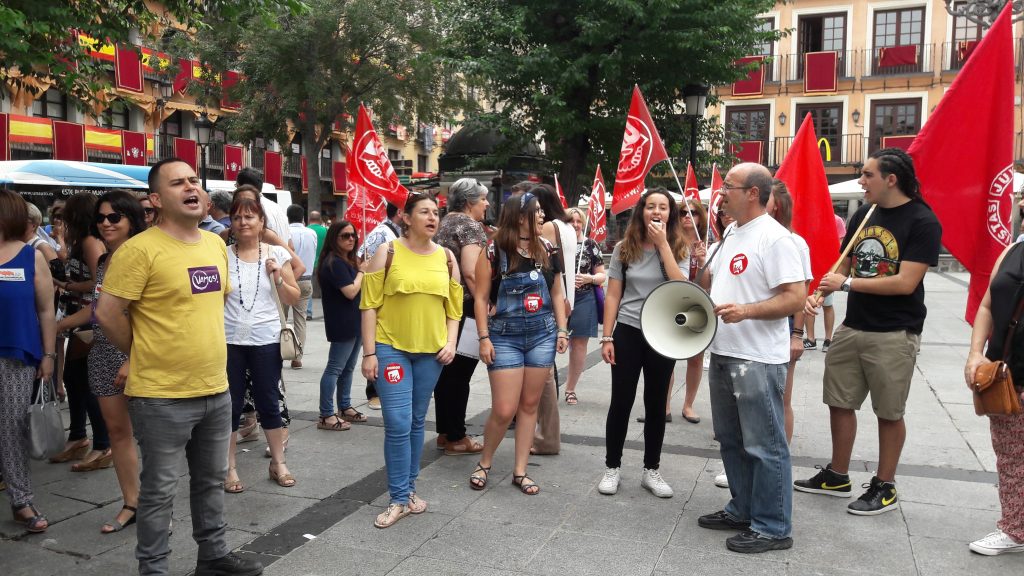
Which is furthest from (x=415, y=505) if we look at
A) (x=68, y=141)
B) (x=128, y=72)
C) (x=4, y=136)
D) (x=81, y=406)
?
(x=128, y=72)

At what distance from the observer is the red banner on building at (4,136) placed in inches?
951

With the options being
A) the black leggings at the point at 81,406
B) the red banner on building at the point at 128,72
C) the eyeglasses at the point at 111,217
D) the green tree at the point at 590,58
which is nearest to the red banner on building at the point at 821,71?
the green tree at the point at 590,58

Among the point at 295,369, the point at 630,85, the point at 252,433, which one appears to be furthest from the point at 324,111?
the point at 252,433

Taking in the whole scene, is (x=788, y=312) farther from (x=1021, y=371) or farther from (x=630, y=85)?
(x=630, y=85)

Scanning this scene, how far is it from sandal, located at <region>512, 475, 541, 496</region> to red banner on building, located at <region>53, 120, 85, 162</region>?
26.2 m

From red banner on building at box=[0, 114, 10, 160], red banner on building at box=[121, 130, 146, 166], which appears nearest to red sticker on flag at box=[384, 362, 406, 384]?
red banner on building at box=[0, 114, 10, 160]

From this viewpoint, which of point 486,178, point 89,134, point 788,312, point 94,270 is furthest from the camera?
point 89,134

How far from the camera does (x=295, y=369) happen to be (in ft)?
29.4

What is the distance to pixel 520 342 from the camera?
15.8 feet

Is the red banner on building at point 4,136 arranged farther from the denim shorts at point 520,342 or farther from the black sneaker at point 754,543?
the black sneaker at point 754,543

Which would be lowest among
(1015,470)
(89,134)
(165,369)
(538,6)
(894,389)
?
(1015,470)

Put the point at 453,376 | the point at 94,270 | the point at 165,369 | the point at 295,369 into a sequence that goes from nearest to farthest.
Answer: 1. the point at 165,369
2. the point at 94,270
3. the point at 453,376
4. the point at 295,369

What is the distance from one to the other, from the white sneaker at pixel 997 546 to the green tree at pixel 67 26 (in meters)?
6.00

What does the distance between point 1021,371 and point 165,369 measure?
3865mm
